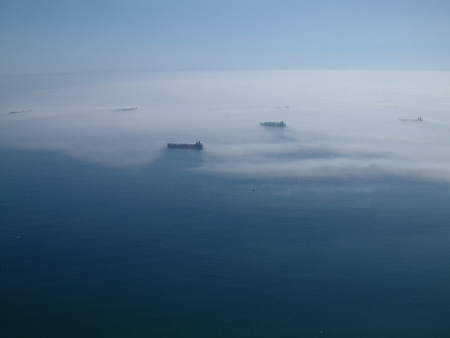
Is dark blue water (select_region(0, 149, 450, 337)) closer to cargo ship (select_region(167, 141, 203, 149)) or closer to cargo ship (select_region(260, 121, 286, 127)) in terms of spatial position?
cargo ship (select_region(167, 141, 203, 149))

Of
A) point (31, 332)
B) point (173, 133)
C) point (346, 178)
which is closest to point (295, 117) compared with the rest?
point (173, 133)

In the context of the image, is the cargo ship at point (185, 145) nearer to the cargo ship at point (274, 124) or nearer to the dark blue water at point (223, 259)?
the dark blue water at point (223, 259)

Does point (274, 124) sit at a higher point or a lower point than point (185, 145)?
higher

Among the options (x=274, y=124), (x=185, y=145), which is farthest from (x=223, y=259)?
(x=274, y=124)

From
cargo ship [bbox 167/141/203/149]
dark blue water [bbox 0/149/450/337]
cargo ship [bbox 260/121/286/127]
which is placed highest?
cargo ship [bbox 260/121/286/127]

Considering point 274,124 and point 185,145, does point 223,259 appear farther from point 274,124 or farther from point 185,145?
point 274,124

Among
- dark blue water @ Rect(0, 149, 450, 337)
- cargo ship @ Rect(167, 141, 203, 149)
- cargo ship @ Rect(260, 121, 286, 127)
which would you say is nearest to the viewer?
dark blue water @ Rect(0, 149, 450, 337)

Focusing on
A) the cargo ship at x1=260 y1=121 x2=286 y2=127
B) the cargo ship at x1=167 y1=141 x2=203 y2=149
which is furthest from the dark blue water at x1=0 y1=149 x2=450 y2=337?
the cargo ship at x1=260 y1=121 x2=286 y2=127

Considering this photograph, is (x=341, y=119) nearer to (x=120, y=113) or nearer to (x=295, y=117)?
(x=295, y=117)
